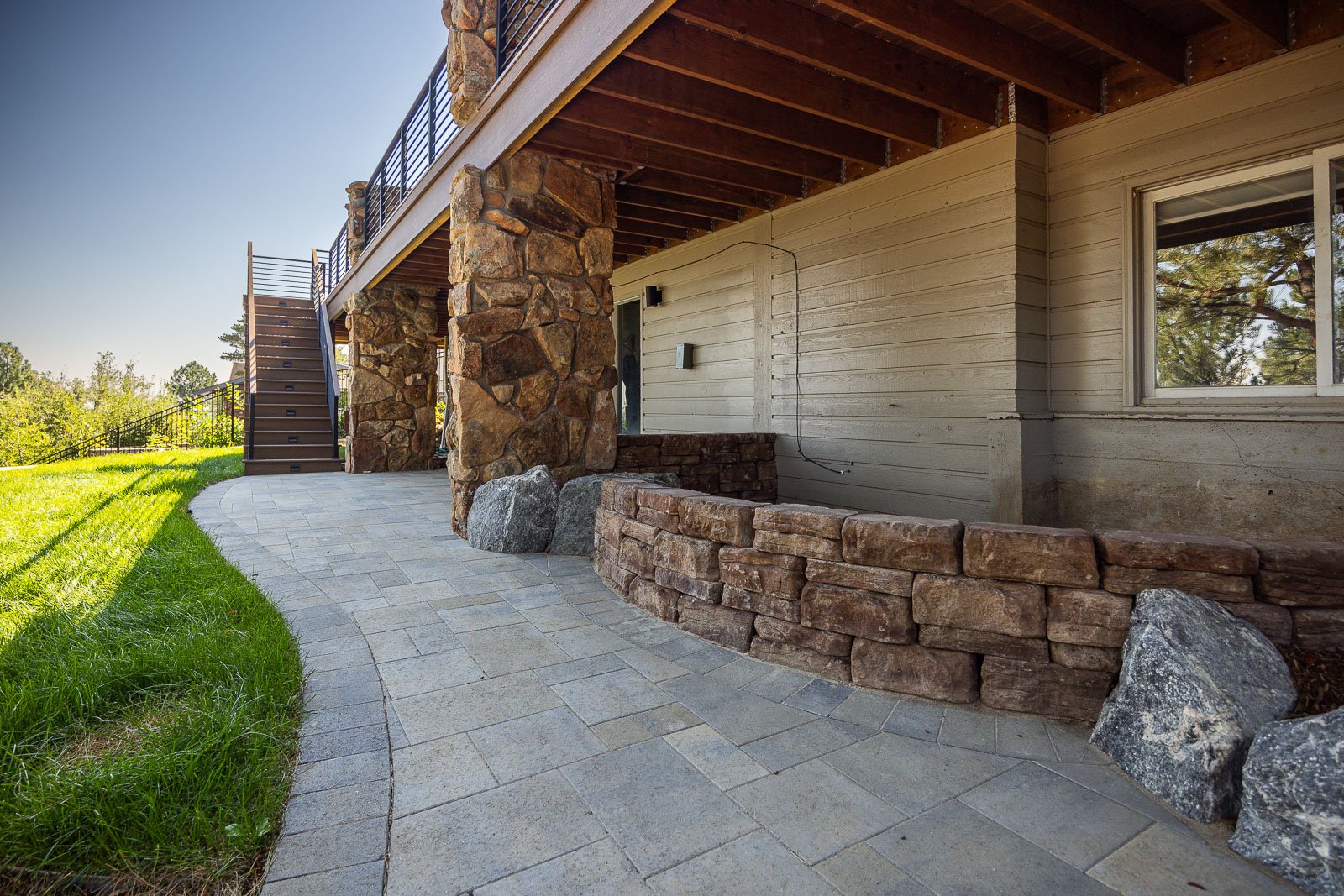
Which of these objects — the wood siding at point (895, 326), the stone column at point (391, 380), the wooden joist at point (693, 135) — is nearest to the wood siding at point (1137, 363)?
the wood siding at point (895, 326)

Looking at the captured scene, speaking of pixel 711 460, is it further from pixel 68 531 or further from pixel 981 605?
pixel 68 531

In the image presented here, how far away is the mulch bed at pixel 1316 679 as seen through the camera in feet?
5.21

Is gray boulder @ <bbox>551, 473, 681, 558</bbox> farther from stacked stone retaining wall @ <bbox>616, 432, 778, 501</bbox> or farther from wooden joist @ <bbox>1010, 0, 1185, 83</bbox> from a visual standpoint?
wooden joist @ <bbox>1010, 0, 1185, 83</bbox>

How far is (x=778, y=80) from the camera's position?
3.61 m

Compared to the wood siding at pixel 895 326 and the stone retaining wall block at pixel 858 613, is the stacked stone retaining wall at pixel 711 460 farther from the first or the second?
the stone retaining wall block at pixel 858 613

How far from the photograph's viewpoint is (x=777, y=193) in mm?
5527

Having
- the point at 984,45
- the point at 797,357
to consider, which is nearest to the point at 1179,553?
the point at 984,45

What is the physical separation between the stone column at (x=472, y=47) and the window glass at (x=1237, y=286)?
4730 millimetres

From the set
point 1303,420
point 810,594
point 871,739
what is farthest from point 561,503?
point 1303,420

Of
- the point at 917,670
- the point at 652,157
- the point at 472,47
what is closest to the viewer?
the point at 917,670

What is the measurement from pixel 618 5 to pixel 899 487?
140 inches

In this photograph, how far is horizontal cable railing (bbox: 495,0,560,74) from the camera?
4.47m

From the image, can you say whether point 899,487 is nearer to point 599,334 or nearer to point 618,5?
point 599,334

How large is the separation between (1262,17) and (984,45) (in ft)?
4.08
